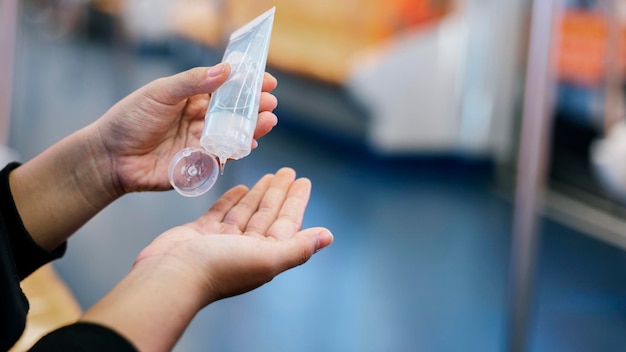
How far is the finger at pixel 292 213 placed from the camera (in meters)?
0.94

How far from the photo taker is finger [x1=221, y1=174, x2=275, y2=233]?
3.32ft

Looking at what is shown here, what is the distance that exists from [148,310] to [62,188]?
1.22ft

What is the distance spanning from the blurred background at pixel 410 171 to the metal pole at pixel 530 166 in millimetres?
28

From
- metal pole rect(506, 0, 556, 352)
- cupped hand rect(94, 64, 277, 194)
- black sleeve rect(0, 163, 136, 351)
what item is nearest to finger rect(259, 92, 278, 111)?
cupped hand rect(94, 64, 277, 194)

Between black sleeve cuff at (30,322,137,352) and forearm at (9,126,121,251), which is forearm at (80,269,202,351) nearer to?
black sleeve cuff at (30,322,137,352)

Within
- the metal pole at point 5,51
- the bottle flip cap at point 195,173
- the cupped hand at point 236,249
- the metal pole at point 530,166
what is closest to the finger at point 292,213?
the cupped hand at point 236,249

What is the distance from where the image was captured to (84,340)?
29.0 inches

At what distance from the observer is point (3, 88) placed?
2.43 metres

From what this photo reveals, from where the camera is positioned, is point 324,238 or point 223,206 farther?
point 223,206

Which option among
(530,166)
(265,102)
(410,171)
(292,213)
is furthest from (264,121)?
(410,171)

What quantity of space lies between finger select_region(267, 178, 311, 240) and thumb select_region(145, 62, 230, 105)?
177mm

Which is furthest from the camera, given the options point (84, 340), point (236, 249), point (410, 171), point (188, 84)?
point (410, 171)

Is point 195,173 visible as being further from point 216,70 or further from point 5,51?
point 5,51

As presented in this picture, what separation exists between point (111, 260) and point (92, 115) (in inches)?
86.4
